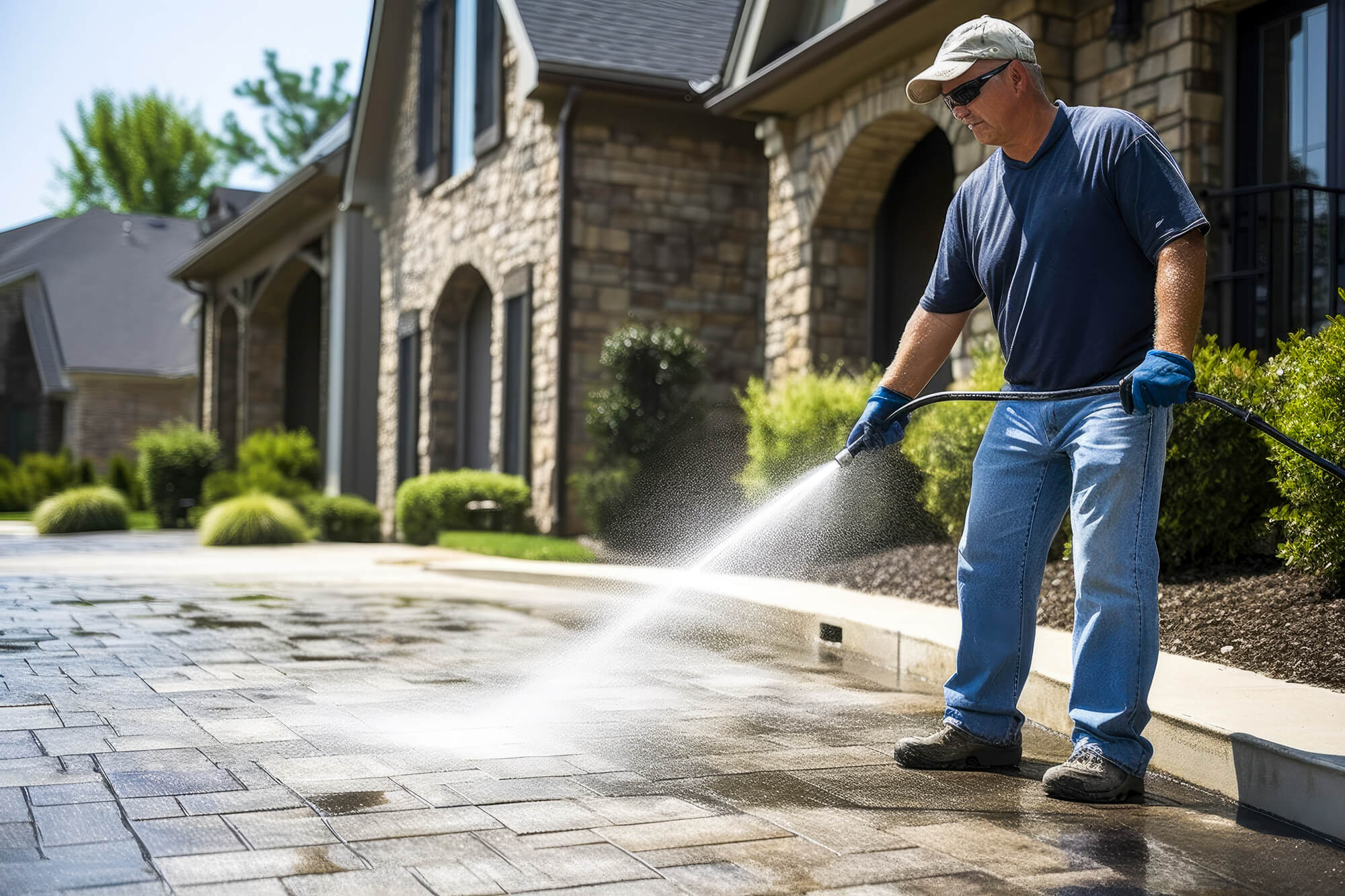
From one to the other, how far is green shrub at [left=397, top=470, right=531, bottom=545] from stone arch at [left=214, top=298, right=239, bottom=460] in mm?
12367

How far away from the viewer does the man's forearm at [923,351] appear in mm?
4168

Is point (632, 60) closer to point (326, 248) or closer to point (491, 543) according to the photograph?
point (491, 543)

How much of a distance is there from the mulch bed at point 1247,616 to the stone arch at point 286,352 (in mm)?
19293

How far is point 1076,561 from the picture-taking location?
364cm

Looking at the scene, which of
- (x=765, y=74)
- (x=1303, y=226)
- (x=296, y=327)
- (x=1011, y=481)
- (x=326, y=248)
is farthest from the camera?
Result: (x=296, y=327)

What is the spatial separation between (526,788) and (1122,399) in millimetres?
1867

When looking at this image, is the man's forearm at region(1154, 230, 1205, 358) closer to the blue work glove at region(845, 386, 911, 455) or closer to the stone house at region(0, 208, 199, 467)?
the blue work glove at region(845, 386, 911, 455)

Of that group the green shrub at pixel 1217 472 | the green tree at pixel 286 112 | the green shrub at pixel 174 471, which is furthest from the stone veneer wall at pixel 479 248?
the green tree at pixel 286 112

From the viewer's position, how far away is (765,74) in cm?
1029

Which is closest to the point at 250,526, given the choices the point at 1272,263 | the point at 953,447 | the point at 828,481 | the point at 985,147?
the point at 828,481

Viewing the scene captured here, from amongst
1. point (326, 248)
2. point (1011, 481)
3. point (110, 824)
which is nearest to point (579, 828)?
point (110, 824)

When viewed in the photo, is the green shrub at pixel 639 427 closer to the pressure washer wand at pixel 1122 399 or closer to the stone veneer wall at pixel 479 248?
the stone veneer wall at pixel 479 248

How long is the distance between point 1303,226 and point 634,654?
15.6ft

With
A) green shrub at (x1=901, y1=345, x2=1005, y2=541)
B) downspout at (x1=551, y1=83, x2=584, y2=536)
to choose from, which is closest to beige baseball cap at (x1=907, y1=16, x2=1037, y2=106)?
green shrub at (x1=901, y1=345, x2=1005, y2=541)
